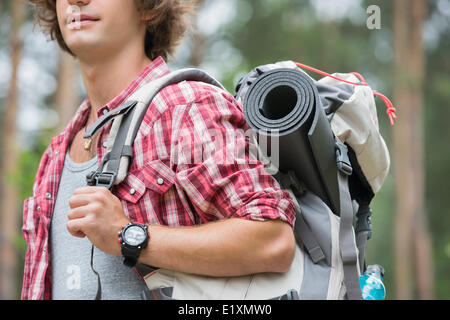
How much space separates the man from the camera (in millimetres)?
1636

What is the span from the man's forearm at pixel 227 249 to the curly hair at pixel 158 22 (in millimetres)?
1067

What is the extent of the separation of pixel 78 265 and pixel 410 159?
12882mm

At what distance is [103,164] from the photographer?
1.74 meters

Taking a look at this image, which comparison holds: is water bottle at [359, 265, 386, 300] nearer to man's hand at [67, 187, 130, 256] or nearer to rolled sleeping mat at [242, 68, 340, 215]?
rolled sleeping mat at [242, 68, 340, 215]

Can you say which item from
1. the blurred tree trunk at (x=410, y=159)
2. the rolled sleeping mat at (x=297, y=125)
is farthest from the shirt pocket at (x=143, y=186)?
the blurred tree trunk at (x=410, y=159)

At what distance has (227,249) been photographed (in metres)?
1.63

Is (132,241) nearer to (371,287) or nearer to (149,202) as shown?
(149,202)

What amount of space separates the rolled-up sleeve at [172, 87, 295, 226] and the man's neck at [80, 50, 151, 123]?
1.70ft

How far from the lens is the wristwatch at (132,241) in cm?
164

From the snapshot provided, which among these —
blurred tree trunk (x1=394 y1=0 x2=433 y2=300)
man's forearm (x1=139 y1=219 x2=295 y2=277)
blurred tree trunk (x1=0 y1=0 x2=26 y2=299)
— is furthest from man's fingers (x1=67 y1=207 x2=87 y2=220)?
blurred tree trunk (x1=394 y1=0 x2=433 y2=300)
